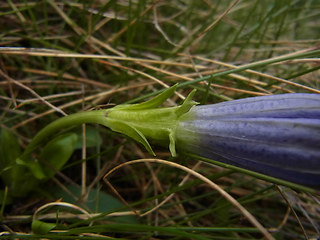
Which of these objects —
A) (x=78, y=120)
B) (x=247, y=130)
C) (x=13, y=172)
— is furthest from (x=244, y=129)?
(x=13, y=172)

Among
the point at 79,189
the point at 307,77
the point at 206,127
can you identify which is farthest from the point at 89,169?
the point at 307,77

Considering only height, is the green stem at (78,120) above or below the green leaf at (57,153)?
above

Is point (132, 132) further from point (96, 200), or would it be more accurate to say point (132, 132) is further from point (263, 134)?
point (96, 200)

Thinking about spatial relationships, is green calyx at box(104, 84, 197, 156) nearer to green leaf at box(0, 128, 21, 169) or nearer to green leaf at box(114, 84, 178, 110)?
green leaf at box(114, 84, 178, 110)

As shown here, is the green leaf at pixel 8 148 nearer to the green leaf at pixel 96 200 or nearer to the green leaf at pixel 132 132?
the green leaf at pixel 96 200

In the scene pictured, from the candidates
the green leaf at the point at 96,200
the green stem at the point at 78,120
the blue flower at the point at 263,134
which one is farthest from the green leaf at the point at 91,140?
the blue flower at the point at 263,134

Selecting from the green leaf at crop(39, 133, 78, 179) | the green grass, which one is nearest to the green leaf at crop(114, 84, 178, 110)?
the green grass
